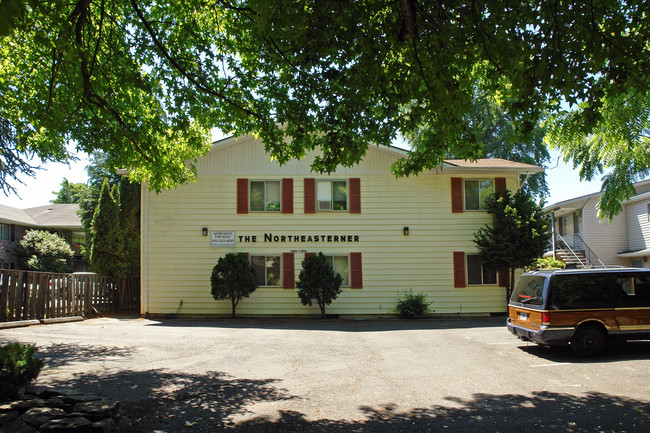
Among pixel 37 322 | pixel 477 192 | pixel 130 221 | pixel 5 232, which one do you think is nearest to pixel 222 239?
pixel 130 221

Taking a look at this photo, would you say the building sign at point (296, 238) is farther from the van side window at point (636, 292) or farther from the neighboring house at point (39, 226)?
the neighboring house at point (39, 226)

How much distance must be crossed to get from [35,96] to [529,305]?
10.9 meters

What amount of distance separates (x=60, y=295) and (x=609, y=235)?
2804 cm

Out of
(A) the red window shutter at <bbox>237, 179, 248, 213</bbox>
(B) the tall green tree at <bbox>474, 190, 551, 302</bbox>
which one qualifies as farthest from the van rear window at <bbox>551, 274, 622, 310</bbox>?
(A) the red window shutter at <bbox>237, 179, 248, 213</bbox>

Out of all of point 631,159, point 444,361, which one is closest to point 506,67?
point 444,361

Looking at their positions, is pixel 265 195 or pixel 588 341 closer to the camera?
pixel 588 341

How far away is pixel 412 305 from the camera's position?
1823 cm

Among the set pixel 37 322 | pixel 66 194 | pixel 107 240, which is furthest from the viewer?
pixel 66 194

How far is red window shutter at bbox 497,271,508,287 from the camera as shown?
744 inches

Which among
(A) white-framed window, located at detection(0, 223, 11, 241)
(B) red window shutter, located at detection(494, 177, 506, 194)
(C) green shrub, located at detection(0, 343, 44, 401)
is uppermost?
(B) red window shutter, located at detection(494, 177, 506, 194)

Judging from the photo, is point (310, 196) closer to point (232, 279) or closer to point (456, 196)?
point (232, 279)

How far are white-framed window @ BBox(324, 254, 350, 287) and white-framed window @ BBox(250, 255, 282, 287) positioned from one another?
203 centimetres

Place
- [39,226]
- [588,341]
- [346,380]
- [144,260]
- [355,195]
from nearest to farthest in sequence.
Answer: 1. [346,380]
2. [588,341]
3. [144,260]
4. [355,195]
5. [39,226]

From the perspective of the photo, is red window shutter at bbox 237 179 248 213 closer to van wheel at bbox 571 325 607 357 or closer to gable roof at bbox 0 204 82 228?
van wheel at bbox 571 325 607 357
